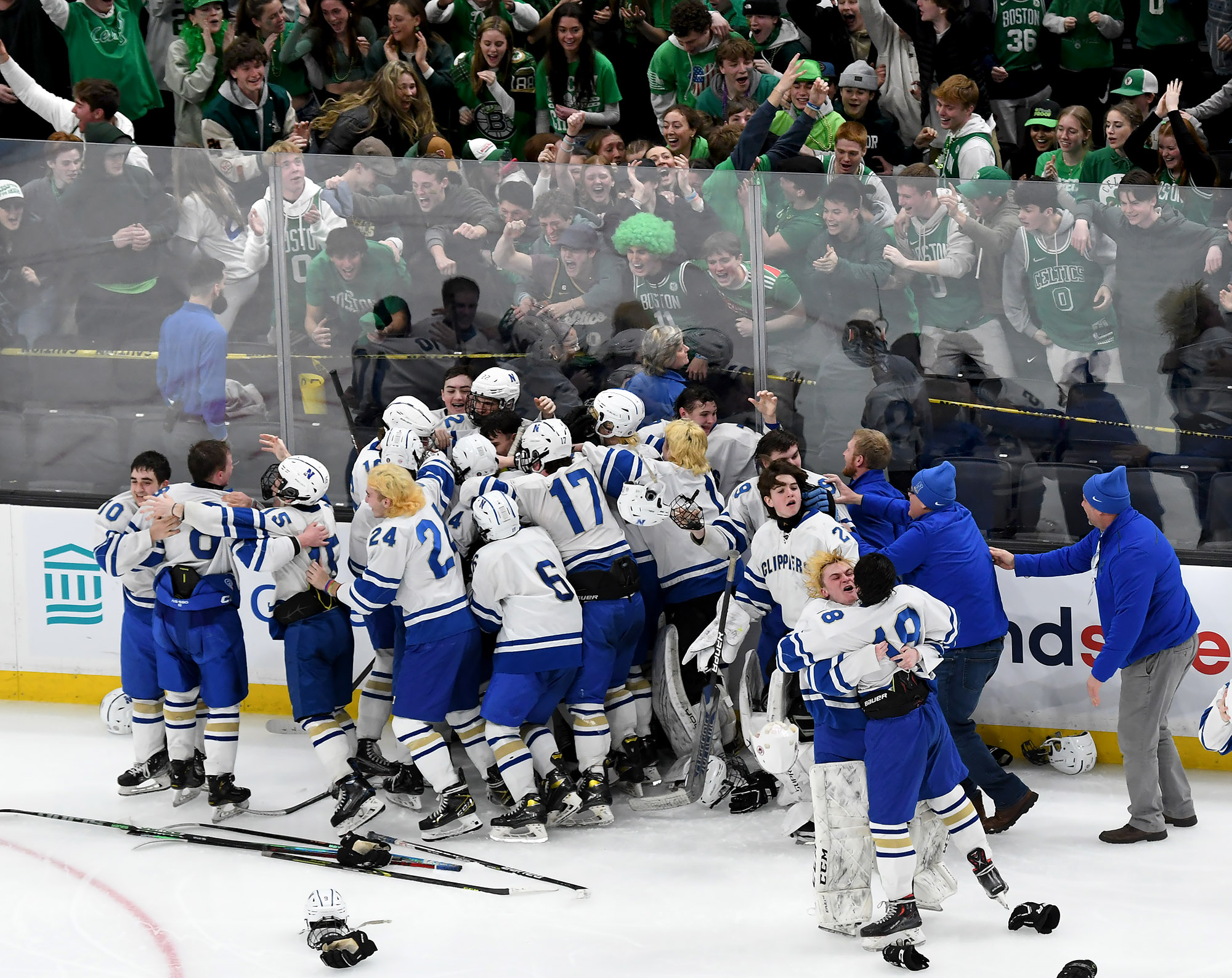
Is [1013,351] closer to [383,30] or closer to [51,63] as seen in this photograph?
[383,30]

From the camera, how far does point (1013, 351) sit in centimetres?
613

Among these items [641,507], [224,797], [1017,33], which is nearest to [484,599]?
[641,507]

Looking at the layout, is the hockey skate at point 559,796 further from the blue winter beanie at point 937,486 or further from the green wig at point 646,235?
the green wig at point 646,235

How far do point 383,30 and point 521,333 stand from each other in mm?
3040

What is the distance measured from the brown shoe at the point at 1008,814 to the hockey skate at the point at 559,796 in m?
1.52

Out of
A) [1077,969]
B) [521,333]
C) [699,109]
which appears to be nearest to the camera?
[1077,969]

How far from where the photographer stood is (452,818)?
215 inches

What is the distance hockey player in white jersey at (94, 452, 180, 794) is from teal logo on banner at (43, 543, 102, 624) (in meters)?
0.78

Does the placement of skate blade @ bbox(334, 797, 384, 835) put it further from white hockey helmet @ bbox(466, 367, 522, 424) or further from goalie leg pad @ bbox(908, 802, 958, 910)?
goalie leg pad @ bbox(908, 802, 958, 910)

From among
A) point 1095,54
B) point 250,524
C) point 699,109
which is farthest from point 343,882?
point 1095,54

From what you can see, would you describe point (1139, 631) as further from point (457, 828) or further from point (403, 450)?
point (403, 450)

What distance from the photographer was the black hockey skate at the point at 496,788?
223 inches

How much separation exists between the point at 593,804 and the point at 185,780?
5.47 feet

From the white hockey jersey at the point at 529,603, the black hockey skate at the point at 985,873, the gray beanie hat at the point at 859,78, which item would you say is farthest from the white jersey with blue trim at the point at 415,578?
the gray beanie hat at the point at 859,78
